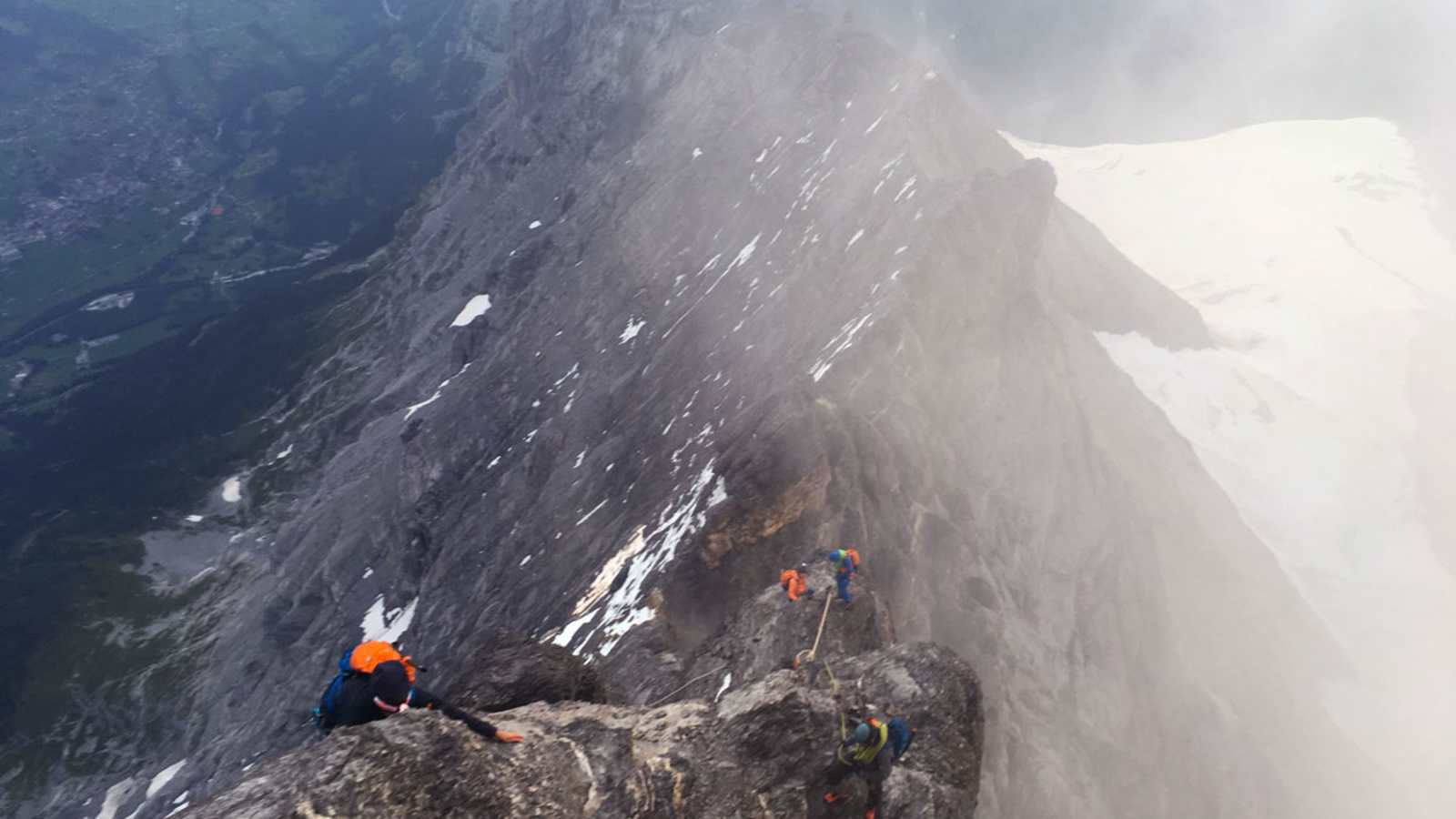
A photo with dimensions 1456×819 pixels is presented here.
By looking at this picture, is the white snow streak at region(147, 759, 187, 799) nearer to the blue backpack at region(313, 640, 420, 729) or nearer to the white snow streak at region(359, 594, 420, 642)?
the white snow streak at region(359, 594, 420, 642)

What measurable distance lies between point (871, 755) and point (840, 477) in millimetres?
15235

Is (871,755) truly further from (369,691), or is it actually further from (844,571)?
(369,691)

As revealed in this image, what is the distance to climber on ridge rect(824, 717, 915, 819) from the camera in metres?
16.7

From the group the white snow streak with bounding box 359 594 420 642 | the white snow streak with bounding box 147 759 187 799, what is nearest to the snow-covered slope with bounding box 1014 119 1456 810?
the white snow streak with bounding box 359 594 420 642

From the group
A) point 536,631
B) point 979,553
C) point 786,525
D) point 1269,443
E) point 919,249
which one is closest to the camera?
point 786,525

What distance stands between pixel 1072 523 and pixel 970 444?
5.77m

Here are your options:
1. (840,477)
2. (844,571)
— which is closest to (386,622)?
(840,477)

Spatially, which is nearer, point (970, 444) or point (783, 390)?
point (783, 390)

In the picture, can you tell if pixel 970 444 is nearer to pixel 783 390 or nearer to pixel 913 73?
pixel 783 390

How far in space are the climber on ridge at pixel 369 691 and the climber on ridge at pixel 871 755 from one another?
7.23m

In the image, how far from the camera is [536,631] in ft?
124

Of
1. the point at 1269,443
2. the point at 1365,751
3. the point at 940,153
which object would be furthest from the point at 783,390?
the point at 1269,443

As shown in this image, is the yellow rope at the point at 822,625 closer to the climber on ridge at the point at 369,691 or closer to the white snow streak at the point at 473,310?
the climber on ridge at the point at 369,691

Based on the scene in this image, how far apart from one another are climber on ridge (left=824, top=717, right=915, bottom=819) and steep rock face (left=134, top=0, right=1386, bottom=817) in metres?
2.63
